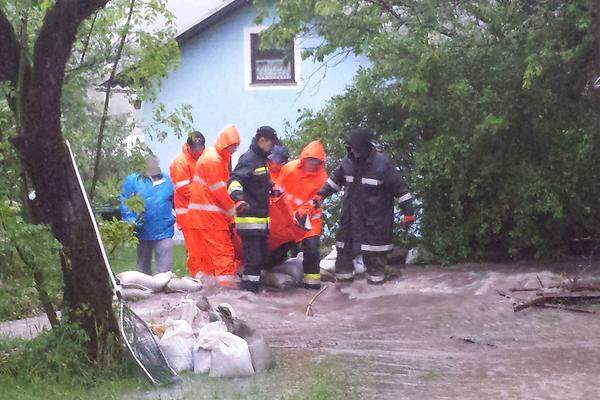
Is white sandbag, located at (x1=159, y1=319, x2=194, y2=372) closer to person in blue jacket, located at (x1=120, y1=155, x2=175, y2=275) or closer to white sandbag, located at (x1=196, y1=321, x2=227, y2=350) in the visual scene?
white sandbag, located at (x1=196, y1=321, x2=227, y2=350)

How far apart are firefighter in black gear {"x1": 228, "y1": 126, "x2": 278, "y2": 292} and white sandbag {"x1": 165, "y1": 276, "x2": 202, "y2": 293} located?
553 mm

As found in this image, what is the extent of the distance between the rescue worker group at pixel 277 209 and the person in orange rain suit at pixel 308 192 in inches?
0.4

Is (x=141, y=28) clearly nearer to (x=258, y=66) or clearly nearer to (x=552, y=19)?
(x=552, y=19)

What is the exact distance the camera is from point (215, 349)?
23.0 ft

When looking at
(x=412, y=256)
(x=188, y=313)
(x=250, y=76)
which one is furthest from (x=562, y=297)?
(x=250, y=76)

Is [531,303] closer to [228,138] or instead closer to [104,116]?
[228,138]

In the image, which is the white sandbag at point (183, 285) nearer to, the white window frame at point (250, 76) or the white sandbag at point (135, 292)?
the white sandbag at point (135, 292)

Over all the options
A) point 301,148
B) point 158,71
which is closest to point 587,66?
point 301,148

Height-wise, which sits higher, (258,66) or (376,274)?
(258,66)

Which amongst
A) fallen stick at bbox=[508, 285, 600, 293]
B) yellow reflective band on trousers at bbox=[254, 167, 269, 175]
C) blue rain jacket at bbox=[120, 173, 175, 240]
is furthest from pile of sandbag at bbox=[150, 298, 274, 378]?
blue rain jacket at bbox=[120, 173, 175, 240]

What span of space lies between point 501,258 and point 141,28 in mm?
5993

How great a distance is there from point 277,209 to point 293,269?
0.74 m

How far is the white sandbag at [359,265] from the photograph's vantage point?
11539 millimetres

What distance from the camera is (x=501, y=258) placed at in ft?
39.5
